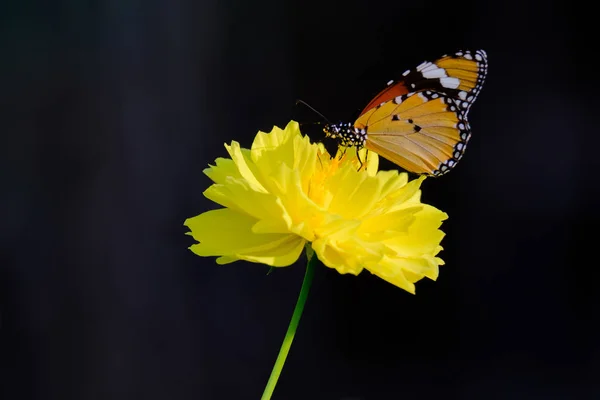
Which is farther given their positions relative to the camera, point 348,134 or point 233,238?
point 348,134

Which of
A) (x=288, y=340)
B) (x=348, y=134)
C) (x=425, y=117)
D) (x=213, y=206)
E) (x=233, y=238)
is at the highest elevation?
(x=213, y=206)

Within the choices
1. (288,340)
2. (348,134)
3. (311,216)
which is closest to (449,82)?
(348,134)

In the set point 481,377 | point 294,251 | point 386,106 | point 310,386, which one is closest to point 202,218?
point 294,251

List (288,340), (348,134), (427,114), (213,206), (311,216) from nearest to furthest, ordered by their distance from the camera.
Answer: (288,340) → (311,216) → (348,134) → (427,114) → (213,206)

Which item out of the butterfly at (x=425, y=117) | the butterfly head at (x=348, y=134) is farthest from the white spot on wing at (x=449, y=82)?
the butterfly head at (x=348, y=134)

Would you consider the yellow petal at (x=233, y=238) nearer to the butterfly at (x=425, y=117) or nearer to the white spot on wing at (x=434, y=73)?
the butterfly at (x=425, y=117)

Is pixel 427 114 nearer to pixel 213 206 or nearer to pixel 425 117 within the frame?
pixel 425 117
